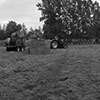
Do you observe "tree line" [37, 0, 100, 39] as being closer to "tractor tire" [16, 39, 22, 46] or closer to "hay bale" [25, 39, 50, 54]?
"tractor tire" [16, 39, 22, 46]

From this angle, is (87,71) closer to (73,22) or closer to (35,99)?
(35,99)

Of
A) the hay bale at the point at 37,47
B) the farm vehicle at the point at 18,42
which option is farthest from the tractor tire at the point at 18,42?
the hay bale at the point at 37,47

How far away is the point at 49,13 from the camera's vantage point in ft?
164

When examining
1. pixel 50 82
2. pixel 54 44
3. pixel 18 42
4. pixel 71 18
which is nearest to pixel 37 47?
pixel 18 42

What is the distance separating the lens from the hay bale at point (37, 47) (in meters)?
13.2

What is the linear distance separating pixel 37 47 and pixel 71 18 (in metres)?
37.3

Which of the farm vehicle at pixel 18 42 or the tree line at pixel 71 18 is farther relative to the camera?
the tree line at pixel 71 18

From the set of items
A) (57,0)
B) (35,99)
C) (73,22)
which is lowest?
(35,99)

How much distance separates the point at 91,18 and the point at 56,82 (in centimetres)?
4451

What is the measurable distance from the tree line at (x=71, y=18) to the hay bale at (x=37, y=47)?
31695mm

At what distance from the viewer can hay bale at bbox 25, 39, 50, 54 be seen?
1316 centimetres

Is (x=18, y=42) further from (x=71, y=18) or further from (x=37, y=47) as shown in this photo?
(x=71, y=18)

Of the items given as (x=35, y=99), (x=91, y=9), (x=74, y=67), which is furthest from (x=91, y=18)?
(x=35, y=99)

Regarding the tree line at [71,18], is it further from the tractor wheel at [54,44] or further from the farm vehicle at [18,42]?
the farm vehicle at [18,42]
